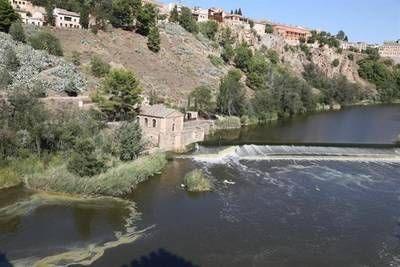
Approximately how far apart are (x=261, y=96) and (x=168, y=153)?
2503 centimetres

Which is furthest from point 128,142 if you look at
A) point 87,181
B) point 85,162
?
point 87,181

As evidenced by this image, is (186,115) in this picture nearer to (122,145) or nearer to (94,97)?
(94,97)

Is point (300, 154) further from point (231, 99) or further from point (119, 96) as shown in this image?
point (231, 99)

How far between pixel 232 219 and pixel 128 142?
10546 mm

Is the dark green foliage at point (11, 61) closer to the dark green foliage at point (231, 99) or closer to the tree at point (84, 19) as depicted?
the dark green foliage at point (231, 99)

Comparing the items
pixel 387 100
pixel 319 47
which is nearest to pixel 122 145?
pixel 387 100

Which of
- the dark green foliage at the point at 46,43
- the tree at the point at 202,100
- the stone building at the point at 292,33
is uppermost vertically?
the stone building at the point at 292,33

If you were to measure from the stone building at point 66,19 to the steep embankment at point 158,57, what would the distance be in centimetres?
355

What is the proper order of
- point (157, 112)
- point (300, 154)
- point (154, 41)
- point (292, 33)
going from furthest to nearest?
point (292, 33) < point (154, 41) < point (300, 154) < point (157, 112)

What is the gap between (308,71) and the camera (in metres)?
95.1

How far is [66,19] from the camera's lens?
68125 millimetres

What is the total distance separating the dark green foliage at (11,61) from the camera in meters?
44.2

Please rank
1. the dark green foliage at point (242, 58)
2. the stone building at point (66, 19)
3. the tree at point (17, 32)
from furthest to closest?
1. the dark green foliage at point (242, 58)
2. the stone building at point (66, 19)
3. the tree at point (17, 32)

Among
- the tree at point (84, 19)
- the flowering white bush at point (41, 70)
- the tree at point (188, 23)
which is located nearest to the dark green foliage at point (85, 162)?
the flowering white bush at point (41, 70)
